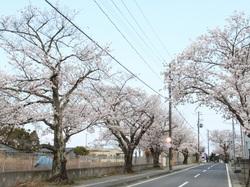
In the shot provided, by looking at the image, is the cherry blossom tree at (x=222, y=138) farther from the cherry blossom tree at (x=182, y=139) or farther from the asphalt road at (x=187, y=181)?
the asphalt road at (x=187, y=181)

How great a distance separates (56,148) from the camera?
22.4 metres

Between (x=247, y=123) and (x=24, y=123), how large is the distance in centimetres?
1252

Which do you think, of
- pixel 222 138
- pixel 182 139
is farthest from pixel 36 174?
pixel 222 138

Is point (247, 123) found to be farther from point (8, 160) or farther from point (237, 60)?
point (8, 160)

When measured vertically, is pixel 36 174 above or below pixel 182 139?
below

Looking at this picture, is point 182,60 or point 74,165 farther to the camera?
point 74,165

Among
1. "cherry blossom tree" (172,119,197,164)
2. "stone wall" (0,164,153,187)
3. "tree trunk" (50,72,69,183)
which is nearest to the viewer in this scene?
"stone wall" (0,164,153,187)

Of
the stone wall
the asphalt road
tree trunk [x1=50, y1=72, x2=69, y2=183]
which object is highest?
tree trunk [x1=50, y1=72, x2=69, y2=183]

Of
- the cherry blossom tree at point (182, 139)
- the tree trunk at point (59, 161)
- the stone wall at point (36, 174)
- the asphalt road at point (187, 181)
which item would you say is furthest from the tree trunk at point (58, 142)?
the cherry blossom tree at point (182, 139)

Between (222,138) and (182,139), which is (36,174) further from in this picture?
(222,138)

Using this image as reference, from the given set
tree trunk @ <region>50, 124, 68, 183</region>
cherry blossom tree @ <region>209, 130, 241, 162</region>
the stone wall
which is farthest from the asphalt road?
cherry blossom tree @ <region>209, 130, 241, 162</region>

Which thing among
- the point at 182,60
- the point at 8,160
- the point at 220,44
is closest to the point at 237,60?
the point at 220,44

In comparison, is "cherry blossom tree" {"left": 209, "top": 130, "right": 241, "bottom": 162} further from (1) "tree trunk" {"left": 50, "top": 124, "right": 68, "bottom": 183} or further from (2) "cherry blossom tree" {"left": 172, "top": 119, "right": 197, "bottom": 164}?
(1) "tree trunk" {"left": 50, "top": 124, "right": 68, "bottom": 183}

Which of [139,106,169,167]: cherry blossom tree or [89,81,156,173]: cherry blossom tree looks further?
[139,106,169,167]: cherry blossom tree
